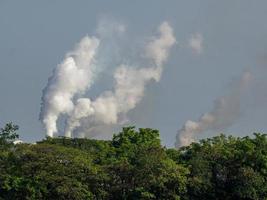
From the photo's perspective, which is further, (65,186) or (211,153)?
(211,153)

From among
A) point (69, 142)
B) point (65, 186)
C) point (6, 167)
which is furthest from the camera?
point (69, 142)

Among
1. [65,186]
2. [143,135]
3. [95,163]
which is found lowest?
[65,186]

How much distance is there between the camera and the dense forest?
6256cm

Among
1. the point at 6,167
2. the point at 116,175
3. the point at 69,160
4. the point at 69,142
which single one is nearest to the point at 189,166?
the point at 116,175

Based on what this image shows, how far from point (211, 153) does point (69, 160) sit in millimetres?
15291

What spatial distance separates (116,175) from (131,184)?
1.83 meters

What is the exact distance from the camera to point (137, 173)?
63.9m

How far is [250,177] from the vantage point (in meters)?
65.1

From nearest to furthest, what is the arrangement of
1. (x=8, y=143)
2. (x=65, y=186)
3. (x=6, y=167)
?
1. (x=65, y=186)
2. (x=6, y=167)
3. (x=8, y=143)

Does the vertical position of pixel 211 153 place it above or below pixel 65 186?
above

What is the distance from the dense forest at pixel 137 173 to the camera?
62.6m

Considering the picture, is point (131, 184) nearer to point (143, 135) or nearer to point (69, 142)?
point (143, 135)

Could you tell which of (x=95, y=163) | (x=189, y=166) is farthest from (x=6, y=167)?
(x=189, y=166)

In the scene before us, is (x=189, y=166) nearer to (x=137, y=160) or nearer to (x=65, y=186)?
(x=137, y=160)
